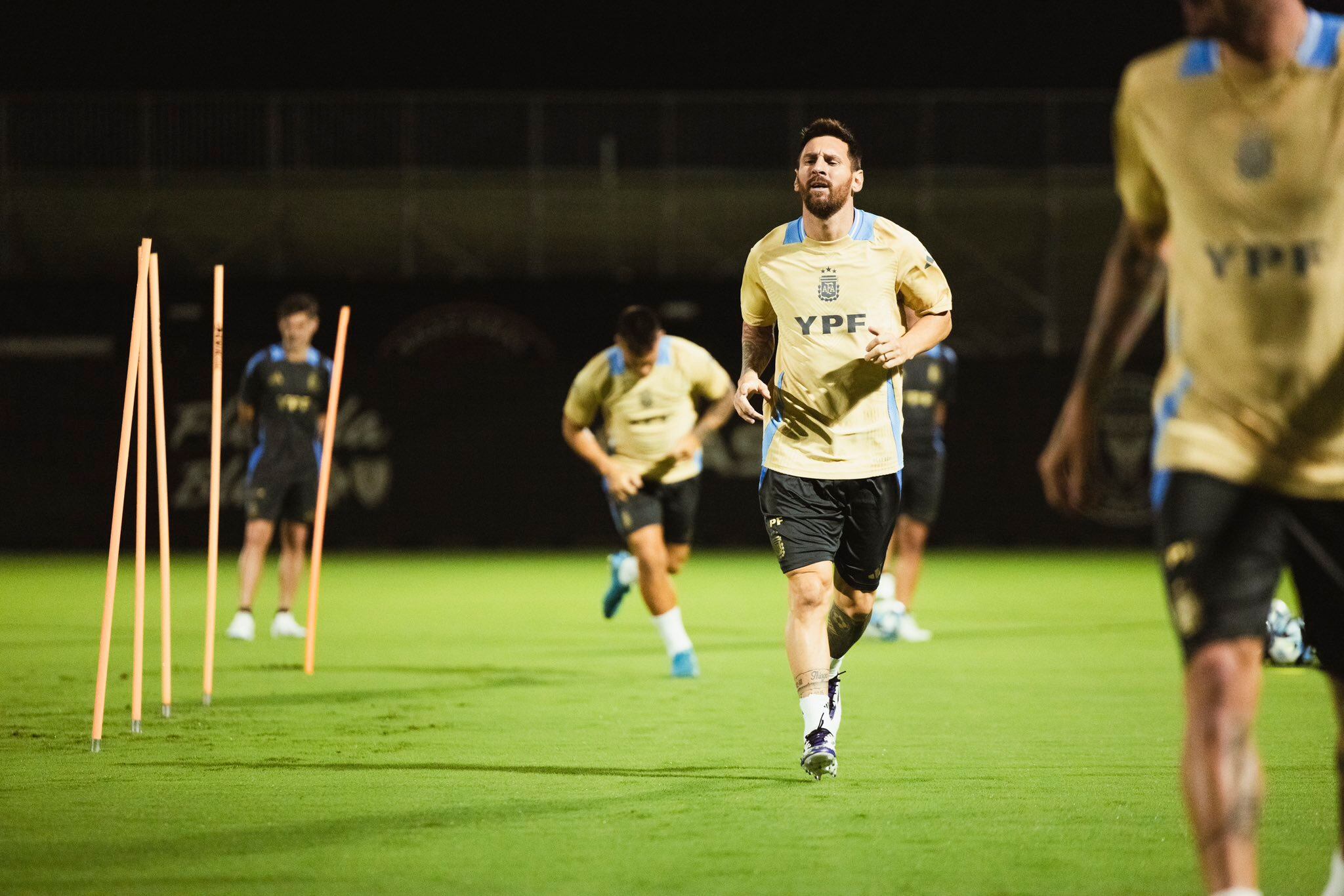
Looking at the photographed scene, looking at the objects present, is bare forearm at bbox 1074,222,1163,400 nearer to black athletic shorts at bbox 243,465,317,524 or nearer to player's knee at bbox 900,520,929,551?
player's knee at bbox 900,520,929,551

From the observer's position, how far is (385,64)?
3167 centimetres

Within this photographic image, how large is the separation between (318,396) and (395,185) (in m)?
15.2

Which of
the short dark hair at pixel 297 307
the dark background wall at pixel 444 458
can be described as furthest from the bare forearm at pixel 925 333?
the dark background wall at pixel 444 458

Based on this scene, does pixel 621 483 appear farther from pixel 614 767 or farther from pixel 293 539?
pixel 293 539

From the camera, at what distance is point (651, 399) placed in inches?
432

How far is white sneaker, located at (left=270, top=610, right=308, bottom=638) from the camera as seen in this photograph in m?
12.9

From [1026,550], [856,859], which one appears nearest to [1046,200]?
[1026,550]

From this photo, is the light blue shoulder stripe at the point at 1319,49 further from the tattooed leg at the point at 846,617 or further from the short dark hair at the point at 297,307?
the short dark hair at the point at 297,307

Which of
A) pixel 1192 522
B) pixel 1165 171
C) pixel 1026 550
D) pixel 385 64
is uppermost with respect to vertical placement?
pixel 385 64

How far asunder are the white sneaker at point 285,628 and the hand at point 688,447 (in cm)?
357

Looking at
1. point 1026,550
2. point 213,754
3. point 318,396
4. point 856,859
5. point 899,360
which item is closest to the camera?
point 856,859

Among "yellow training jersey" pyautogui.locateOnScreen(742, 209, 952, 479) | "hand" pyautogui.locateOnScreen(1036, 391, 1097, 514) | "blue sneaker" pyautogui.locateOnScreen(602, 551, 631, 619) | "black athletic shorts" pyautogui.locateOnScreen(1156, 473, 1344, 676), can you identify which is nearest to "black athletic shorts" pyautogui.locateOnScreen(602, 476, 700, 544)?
"blue sneaker" pyautogui.locateOnScreen(602, 551, 631, 619)

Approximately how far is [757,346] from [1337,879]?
11.8ft

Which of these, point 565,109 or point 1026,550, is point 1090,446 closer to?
point 1026,550
